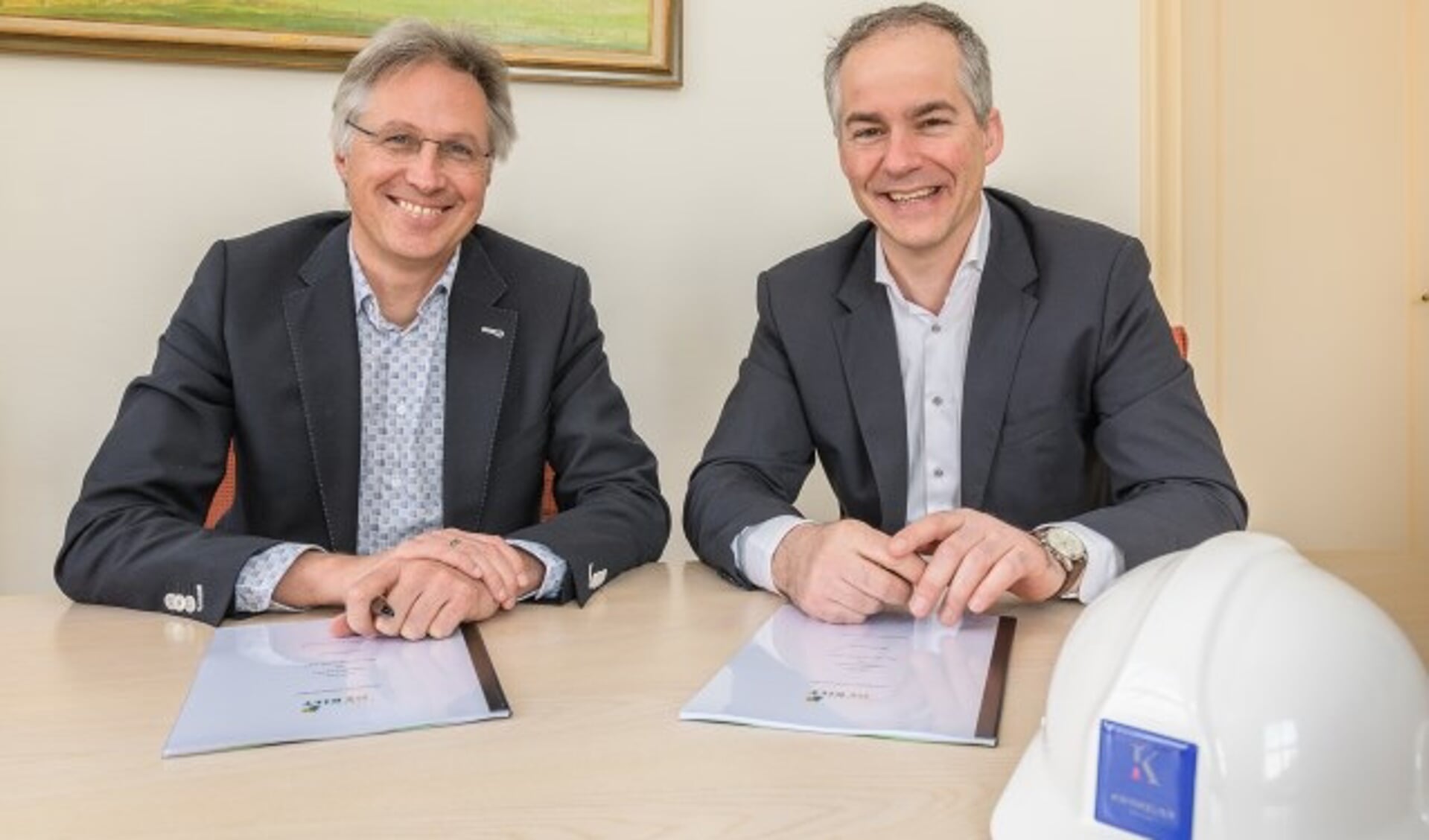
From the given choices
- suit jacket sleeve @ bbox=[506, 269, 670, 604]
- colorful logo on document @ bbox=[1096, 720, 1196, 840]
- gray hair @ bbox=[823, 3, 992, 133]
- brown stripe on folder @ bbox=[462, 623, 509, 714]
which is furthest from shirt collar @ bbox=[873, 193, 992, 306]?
colorful logo on document @ bbox=[1096, 720, 1196, 840]

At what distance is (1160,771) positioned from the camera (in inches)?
26.2

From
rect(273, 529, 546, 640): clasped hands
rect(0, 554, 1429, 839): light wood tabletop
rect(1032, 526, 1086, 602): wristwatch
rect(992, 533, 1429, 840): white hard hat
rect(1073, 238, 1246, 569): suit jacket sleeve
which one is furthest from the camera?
rect(1073, 238, 1246, 569): suit jacket sleeve

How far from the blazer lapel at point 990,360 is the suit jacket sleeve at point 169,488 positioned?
36.4 inches

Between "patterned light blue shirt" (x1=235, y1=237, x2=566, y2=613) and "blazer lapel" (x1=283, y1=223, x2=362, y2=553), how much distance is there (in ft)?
0.08

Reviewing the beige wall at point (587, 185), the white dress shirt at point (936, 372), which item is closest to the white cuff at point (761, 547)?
the white dress shirt at point (936, 372)

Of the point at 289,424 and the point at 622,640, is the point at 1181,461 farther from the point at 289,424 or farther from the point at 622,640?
the point at 289,424

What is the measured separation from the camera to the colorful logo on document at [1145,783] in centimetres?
66

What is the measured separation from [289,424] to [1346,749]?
1415mm

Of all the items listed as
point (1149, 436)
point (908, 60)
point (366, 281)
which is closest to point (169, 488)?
point (366, 281)

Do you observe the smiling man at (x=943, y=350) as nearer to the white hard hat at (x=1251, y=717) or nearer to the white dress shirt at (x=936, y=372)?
the white dress shirt at (x=936, y=372)

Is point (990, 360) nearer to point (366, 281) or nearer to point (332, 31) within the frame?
point (366, 281)

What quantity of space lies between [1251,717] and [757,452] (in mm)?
1110

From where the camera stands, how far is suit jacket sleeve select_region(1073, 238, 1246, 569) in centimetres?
142

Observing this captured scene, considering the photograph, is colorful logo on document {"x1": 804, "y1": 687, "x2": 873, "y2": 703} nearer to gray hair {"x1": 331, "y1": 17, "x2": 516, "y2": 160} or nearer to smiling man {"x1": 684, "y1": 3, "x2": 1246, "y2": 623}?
smiling man {"x1": 684, "y1": 3, "x2": 1246, "y2": 623}
